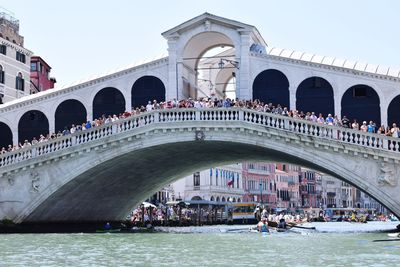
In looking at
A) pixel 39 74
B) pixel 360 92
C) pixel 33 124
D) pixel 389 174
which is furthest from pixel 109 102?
pixel 39 74

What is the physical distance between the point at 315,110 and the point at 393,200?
23.7 feet

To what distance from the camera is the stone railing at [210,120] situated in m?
30.6

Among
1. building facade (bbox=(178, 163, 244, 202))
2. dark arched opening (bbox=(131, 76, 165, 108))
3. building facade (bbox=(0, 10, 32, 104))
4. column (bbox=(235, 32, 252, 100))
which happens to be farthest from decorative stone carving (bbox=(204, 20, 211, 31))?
building facade (bbox=(178, 163, 244, 202))

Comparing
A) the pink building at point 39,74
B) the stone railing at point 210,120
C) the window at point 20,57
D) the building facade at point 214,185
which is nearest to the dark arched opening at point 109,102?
the stone railing at point 210,120

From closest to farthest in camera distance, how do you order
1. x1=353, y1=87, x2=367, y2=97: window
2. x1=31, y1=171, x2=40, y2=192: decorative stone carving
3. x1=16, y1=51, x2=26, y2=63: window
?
1. x1=31, y1=171, x2=40, y2=192: decorative stone carving
2. x1=353, y1=87, x2=367, y2=97: window
3. x1=16, y1=51, x2=26, y2=63: window

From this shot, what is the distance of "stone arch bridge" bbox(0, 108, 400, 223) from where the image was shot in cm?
3066

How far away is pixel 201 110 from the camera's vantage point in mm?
32719

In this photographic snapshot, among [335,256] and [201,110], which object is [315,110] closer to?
[201,110]

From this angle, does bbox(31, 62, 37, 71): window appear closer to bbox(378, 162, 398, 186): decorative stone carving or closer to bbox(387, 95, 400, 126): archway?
bbox(387, 95, 400, 126): archway

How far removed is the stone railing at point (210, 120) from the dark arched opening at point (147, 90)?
14.8ft

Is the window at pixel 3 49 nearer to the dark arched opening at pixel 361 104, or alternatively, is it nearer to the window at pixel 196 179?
the dark arched opening at pixel 361 104

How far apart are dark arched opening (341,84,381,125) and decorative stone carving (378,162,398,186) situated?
563 cm

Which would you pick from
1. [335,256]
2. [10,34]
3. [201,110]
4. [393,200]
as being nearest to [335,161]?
[393,200]

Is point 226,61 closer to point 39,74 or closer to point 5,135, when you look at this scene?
point 5,135
